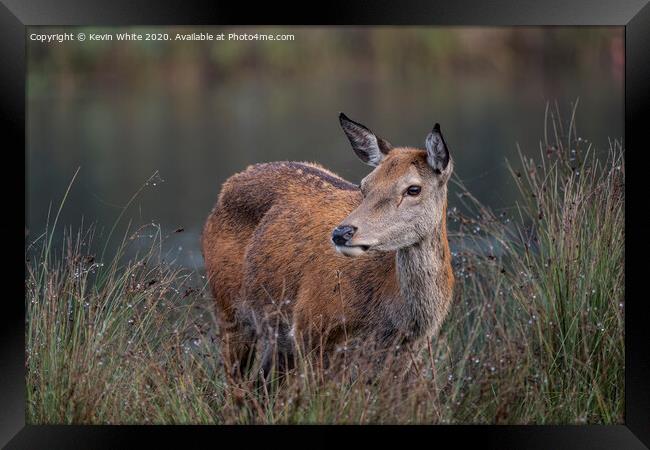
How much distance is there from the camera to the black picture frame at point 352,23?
775 cm

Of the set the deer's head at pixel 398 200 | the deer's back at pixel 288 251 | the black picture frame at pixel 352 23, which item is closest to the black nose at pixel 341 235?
the deer's head at pixel 398 200

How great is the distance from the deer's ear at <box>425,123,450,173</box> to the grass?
2.90 feet

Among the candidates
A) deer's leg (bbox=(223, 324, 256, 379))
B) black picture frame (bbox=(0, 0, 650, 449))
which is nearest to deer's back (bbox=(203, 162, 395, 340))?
deer's leg (bbox=(223, 324, 256, 379))

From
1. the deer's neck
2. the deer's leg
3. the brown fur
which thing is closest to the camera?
the deer's neck

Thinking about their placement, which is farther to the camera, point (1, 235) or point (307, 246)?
point (307, 246)

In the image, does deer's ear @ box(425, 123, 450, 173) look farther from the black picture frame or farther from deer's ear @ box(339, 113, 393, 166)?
the black picture frame

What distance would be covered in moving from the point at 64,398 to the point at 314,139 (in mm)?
7184

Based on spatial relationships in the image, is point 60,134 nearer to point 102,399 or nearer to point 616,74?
point 102,399

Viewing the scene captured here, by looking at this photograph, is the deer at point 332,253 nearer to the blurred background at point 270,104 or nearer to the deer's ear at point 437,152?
the deer's ear at point 437,152

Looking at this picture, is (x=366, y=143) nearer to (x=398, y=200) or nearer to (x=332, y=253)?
(x=398, y=200)

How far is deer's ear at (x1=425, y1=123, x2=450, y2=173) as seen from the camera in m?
8.03

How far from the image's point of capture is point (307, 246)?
919 centimetres

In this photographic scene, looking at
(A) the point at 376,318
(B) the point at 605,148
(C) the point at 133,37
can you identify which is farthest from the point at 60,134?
(B) the point at 605,148

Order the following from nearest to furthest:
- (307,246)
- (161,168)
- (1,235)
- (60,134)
Answer: (1,235), (307,246), (60,134), (161,168)
